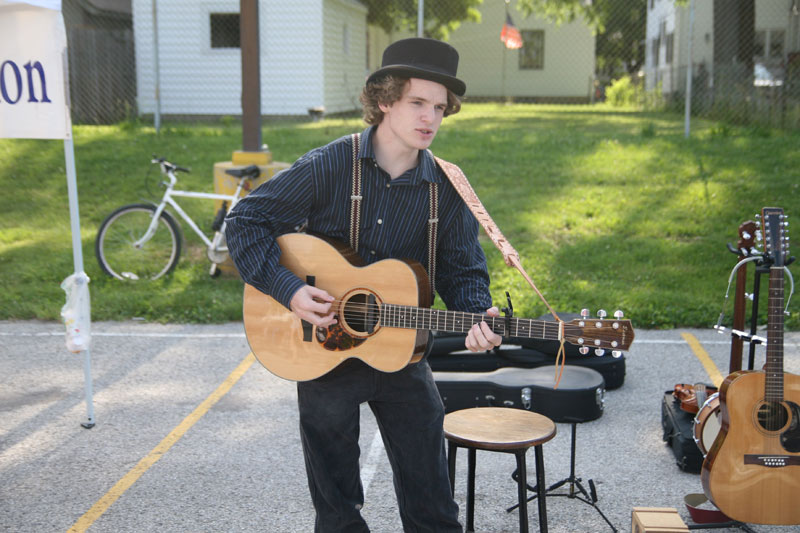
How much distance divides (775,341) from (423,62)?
80.6 inches

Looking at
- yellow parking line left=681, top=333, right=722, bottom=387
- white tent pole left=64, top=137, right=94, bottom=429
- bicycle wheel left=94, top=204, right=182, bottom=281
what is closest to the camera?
white tent pole left=64, top=137, right=94, bottom=429

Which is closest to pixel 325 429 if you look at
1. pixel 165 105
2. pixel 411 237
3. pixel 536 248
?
pixel 411 237

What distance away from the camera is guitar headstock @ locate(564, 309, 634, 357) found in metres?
2.88

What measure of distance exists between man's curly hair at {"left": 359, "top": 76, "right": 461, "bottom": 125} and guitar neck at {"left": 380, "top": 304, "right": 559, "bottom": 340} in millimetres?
710

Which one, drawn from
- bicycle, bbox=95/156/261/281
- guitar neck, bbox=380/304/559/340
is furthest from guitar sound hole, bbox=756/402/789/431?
bicycle, bbox=95/156/261/281

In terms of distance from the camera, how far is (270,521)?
3.88 meters

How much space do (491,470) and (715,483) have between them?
128 centimetres

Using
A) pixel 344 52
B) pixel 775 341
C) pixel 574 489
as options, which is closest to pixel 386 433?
pixel 574 489

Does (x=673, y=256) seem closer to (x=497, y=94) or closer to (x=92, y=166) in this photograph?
(x=92, y=166)

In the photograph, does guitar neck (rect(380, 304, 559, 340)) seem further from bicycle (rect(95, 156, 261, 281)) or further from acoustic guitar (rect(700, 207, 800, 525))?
bicycle (rect(95, 156, 261, 281))

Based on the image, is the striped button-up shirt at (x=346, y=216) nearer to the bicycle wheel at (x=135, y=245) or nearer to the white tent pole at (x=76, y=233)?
the white tent pole at (x=76, y=233)

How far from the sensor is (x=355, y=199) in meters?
2.99

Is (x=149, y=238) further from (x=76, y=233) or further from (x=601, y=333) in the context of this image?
(x=601, y=333)

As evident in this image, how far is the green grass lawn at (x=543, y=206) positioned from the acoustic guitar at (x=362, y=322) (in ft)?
14.2
